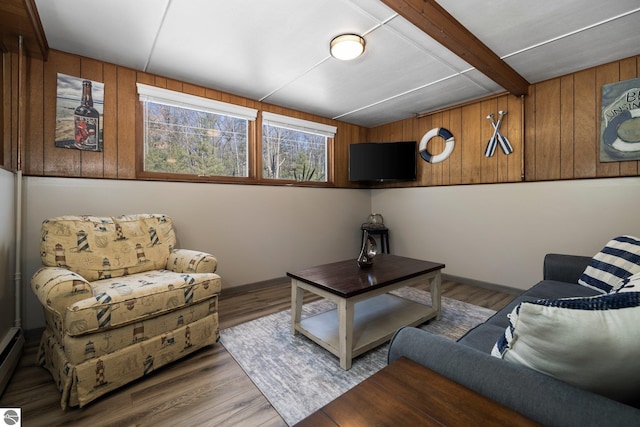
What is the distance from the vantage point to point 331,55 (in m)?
2.32

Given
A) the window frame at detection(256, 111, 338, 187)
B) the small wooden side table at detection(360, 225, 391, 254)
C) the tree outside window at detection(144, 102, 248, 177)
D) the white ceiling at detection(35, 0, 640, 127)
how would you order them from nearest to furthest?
the white ceiling at detection(35, 0, 640, 127), the tree outside window at detection(144, 102, 248, 177), the window frame at detection(256, 111, 338, 187), the small wooden side table at detection(360, 225, 391, 254)

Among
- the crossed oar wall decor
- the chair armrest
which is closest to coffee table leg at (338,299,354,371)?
the chair armrest

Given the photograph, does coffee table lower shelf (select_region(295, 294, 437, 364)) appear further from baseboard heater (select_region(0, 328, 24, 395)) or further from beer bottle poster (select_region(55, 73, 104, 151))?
beer bottle poster (select_region(55, 73, 104, 151))

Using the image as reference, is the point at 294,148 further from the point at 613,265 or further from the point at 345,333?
the point at 613,265

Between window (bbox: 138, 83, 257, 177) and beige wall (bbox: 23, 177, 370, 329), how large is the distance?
235 millimetres

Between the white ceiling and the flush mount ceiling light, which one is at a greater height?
the white ceiling

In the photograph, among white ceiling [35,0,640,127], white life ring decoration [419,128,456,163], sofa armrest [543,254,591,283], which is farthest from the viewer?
white life ring decoration [419,128,456,163]

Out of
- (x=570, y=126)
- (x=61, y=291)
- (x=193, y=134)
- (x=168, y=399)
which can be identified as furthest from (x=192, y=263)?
(x=570, y=126)

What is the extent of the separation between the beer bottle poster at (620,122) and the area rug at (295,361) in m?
1.87

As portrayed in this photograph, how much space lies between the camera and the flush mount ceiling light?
204 cm

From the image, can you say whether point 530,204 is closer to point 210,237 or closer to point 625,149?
point 625,149

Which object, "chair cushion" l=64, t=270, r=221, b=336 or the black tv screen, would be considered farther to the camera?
the black tv screen

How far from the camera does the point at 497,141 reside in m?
3.18

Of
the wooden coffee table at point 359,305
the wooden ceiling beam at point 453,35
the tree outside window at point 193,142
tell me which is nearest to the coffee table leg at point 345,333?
the wooden coffee table at point 359,305
